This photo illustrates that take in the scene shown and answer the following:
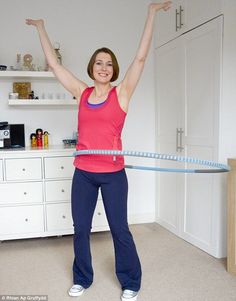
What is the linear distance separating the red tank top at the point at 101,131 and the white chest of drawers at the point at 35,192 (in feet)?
3.51

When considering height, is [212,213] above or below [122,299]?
above

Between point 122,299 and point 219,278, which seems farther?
point 219,278

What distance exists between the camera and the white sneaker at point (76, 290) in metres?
1.97

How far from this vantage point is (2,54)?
10.5ft

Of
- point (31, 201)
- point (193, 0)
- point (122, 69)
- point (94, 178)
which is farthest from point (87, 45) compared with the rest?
point (94, 178)

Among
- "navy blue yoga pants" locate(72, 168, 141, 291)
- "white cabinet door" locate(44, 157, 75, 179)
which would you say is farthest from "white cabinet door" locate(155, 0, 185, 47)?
"navy blue yoga pants" locate(72, 168, 141, 291)

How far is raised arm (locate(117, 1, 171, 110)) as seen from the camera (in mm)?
1749

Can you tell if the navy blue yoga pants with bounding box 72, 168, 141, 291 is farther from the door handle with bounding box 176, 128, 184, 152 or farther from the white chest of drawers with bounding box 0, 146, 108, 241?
the door handle with bounding box 176, 128, 184, 152

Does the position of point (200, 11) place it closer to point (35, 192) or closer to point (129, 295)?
point (35, 192)

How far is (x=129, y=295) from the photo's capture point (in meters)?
1.92

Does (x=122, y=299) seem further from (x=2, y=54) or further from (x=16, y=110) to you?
(x=2, y=54)

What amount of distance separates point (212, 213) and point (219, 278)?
21.3 inches

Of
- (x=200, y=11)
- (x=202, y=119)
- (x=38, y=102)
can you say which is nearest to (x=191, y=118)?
(x=202, y=119)

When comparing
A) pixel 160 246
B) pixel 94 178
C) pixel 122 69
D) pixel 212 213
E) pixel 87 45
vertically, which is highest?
pixel 87 45
